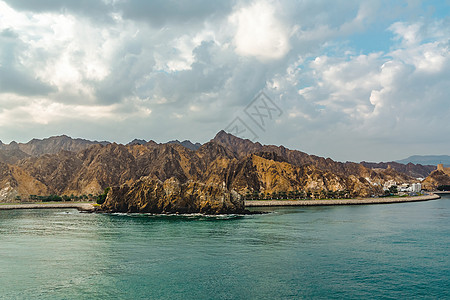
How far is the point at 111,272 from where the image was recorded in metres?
57.9

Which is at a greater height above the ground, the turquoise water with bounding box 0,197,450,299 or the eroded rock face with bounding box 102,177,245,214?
the eroded rock face with bounding box 102,177,245,214

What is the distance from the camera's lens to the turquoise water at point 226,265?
47812 mm

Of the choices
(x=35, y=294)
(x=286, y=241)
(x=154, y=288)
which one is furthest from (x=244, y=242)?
(x=35, y=294)

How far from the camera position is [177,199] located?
589 feet

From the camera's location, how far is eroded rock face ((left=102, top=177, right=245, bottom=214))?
173 metres

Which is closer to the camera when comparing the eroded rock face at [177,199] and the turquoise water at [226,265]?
the turquoise water at [226,265]

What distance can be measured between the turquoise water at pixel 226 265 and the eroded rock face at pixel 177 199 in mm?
73897

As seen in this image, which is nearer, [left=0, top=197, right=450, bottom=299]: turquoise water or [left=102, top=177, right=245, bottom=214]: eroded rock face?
[left=0, top=197, right=450, bottom=299]: turquoise water

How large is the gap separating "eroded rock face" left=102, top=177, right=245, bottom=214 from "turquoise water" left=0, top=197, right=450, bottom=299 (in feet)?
242

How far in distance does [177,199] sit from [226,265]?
121 metres

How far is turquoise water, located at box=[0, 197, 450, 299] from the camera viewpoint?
157 ft

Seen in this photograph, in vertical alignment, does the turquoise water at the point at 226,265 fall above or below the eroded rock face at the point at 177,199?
below

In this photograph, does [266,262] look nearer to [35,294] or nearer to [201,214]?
[35,294]

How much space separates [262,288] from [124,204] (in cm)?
15561
